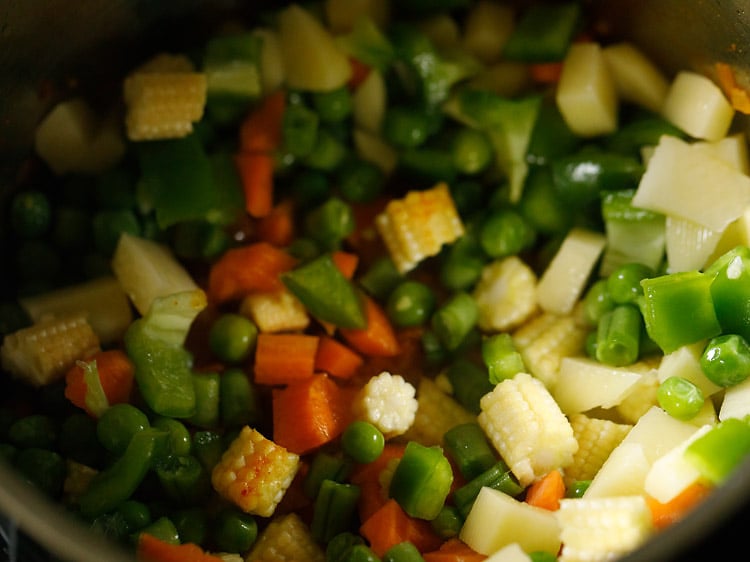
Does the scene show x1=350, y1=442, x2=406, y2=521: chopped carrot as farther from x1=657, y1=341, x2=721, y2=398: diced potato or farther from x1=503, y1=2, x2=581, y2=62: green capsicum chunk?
x1=503, y1=2, x2=581, y2=62: green capsicum chunk

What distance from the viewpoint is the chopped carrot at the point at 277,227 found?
3023 mm

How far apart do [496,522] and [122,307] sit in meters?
1.30

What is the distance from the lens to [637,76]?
2.92 m

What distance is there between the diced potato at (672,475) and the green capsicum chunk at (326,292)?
38.7 inches

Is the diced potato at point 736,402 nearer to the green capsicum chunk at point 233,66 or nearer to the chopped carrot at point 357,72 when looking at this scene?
the chopped carrot at point 357,72

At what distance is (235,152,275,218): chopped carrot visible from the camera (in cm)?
301

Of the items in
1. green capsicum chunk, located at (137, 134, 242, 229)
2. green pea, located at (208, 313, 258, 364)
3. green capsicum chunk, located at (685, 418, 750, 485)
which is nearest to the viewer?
green capsicum chunk, located at (685, 418, 750, 485)

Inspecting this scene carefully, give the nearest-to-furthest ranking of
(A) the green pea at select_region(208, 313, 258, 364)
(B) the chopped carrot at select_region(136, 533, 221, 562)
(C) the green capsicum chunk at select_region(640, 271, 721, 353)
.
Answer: (B) the chopped carrot at select_region(136, 533, 221, 562)
(C) the green capsicum chunk at select_region(640, 271, 721, 353)
(A) the green pea at select_region(208, 313, 258, 364)

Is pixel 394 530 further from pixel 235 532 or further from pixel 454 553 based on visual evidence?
pixel 235 532

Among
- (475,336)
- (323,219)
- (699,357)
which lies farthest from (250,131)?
(699,357)

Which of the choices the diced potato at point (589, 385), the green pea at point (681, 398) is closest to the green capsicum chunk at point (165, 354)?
the diced potato at point (589, 385)

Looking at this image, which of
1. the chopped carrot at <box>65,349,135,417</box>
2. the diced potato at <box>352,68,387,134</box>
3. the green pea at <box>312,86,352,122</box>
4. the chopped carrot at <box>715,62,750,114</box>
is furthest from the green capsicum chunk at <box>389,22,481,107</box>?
the chopped carrot at <box>65,349,135,417</box>

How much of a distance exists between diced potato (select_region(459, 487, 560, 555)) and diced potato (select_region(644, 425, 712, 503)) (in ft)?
0.83

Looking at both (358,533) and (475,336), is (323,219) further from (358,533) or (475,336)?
(358,533)
